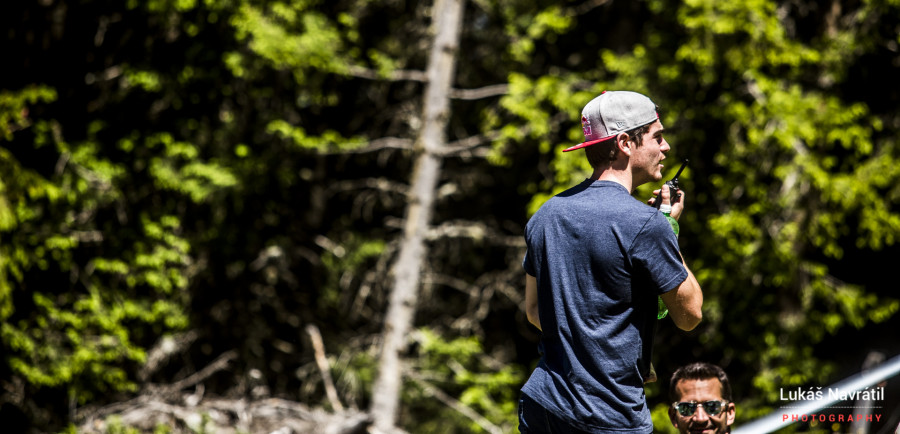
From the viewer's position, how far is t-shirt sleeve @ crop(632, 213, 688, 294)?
196 centimetres

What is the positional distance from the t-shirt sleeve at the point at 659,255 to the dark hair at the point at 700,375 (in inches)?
43.0

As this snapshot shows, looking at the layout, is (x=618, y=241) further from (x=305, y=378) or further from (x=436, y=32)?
(x=305, y=378)

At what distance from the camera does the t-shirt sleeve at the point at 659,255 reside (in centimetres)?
196

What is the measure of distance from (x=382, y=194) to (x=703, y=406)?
28.6 ft

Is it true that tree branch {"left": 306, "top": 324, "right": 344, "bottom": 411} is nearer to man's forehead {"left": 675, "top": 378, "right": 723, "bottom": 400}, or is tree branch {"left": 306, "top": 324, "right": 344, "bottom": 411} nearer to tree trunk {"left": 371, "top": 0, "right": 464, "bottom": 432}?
tree trunk {"left": 371, "top": 0, "right": 464, "bottom": 432}

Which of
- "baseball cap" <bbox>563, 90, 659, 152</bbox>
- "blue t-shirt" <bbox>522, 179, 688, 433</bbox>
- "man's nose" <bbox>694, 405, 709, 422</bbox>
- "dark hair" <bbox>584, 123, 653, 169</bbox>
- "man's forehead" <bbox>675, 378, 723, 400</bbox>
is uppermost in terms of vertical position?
"baseball cap" <bbox>563, 90, 659, 152</bbox>

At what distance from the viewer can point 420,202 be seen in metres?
9.52

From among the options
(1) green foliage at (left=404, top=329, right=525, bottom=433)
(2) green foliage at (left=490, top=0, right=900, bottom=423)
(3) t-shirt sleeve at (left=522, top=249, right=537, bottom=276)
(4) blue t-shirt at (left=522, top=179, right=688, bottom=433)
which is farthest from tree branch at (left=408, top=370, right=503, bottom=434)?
(4) blue t-shirt at (left=522, top=179, right=688, bottom=433)

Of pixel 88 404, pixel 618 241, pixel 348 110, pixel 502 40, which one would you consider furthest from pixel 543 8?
pixel 618 241

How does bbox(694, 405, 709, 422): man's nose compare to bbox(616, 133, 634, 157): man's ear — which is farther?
bbox(694, 405, 709, 422): man's nose

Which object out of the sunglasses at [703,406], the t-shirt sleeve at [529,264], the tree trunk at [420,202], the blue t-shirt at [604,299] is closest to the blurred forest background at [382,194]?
the tree trunk at [420,202]

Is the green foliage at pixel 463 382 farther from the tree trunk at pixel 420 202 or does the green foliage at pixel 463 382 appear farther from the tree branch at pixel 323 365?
the tree branch at pixel 323 365

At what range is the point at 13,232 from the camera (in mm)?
9531

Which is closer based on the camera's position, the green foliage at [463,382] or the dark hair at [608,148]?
the dark hair at [608,148]
